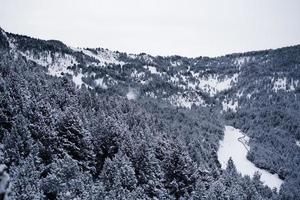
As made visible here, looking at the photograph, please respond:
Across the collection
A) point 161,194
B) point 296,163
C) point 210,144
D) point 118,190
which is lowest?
point 296,163

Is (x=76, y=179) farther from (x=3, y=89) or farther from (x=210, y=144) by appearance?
(x=210, y=144)

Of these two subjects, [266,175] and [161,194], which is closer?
[161,194]

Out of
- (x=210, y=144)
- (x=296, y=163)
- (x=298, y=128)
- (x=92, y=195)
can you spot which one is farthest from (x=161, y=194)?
(x=298, y=128)

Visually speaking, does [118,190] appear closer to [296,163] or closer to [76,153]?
[76,153]

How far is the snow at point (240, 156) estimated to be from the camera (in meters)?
131

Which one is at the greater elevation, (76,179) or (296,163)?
(76,179)

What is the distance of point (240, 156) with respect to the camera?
14475 cm

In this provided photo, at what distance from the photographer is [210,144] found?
135375 mm

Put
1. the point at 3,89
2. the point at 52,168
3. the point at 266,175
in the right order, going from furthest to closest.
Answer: the point at 266,175, the point at 3,89, the point at 52,168

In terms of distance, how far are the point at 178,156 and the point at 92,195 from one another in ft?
82.3

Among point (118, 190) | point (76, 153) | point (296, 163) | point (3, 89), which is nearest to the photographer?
point (118, 190)

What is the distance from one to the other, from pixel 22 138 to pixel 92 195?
41.5 feet

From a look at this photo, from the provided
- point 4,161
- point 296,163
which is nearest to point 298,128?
point 296,163

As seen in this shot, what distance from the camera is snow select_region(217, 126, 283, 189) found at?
431ft
